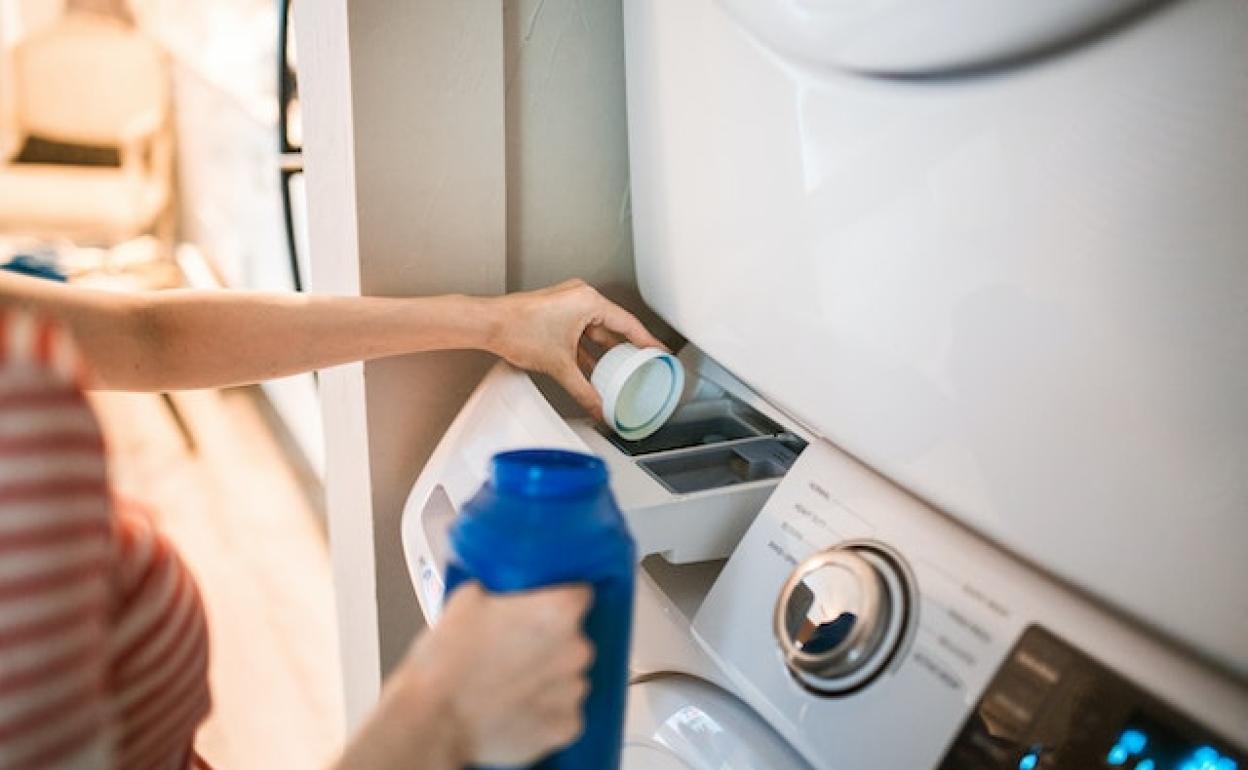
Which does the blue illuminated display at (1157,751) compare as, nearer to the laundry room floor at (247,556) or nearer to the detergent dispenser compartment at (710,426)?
the detergent dispenser compartment at (710,426)

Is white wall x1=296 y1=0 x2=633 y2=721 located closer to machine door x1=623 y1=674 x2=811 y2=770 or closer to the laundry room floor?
machine door x1=623 y1=674 x2=811 y2=770

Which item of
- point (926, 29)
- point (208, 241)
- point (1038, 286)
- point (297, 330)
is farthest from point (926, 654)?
point (208, 241)

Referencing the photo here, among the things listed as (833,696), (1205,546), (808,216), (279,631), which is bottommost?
(279,631)

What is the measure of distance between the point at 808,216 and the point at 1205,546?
254 millimetres

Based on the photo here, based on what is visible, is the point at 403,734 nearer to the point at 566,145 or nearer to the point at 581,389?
the point at 581,389

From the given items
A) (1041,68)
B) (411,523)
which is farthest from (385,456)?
(1041,68)

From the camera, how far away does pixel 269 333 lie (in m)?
0.69

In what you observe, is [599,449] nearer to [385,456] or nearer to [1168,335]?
[385,456]

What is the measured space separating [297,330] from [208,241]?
2.57 m

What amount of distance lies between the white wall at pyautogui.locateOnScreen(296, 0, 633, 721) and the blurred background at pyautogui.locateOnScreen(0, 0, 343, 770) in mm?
229

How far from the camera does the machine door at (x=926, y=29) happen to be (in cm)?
37

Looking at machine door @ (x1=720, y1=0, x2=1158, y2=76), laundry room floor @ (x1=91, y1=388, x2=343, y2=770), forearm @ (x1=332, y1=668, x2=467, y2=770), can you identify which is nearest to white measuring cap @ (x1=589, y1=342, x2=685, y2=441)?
machine door @ (x1=720, y1=0, x2=1158, y2=76)

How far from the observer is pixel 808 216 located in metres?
0.53

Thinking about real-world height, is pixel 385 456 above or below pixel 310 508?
above
